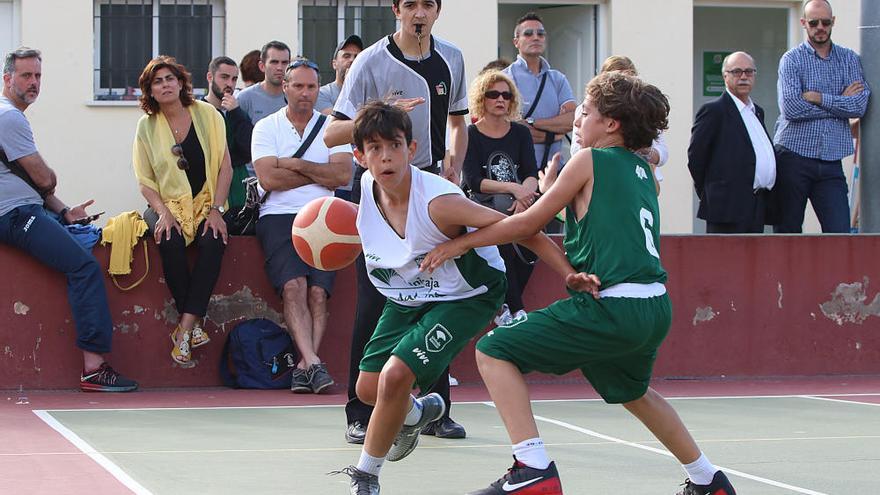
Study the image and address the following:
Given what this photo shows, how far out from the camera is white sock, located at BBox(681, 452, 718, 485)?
563 cm

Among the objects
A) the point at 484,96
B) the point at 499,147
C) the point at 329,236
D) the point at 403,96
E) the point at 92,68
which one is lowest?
the point at 329,236

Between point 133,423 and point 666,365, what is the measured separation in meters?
4.52

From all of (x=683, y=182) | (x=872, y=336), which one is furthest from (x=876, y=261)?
(x=683, y=182)

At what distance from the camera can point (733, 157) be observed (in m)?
11.6

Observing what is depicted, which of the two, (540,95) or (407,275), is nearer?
(407,275)

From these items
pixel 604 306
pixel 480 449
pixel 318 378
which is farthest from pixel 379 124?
pixel 318 378

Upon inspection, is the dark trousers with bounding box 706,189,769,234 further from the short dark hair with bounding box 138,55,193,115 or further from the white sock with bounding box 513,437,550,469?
the white sock with bounding box 513,437,550,469

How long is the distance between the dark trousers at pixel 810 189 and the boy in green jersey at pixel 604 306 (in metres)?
6.39

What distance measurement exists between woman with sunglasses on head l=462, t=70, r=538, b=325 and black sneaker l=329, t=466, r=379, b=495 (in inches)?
176

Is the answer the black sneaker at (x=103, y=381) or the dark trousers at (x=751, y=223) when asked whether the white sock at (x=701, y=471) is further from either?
the dark trousers at (x=751, y=223)

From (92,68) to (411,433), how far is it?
35.9 feet

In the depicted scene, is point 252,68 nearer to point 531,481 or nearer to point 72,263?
point 72,263

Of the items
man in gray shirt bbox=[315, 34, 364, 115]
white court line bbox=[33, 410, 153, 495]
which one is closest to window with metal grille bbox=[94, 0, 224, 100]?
man in gray shirt bbox=[315, 34, 364, 115]

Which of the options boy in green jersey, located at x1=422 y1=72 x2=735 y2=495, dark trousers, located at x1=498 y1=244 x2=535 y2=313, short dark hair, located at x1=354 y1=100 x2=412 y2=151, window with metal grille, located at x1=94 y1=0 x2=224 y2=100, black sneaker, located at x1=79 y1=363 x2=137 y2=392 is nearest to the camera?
boy in green jersey, located at x1=422 y1=72 x2=735 y2=495
